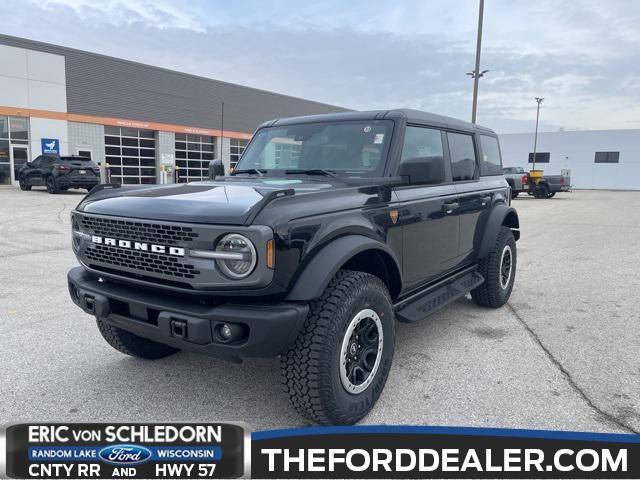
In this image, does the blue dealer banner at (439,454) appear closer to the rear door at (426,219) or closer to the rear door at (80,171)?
the rear door at (426,219)

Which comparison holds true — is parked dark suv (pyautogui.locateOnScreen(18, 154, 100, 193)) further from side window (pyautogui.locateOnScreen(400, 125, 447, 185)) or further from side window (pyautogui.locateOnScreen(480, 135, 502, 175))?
side window (pyautogui.locateOnScreen(400, 125, 447, 185))

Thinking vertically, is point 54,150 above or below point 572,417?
Result: above

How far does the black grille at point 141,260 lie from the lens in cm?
248

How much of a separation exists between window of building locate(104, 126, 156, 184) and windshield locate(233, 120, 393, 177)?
25.9 meters

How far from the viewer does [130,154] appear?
2919 centimetres

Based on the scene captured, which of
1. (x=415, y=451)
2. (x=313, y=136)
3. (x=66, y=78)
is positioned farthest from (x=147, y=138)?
(x=415, y=451)

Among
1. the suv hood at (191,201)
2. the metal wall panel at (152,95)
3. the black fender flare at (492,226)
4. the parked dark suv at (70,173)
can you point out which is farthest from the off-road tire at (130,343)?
the metal wall panel at (152,95)

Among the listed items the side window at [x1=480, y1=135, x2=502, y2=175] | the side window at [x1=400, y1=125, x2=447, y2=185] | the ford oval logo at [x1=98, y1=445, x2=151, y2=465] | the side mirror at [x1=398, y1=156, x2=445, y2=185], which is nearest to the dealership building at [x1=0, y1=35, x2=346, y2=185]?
the side window at [x1=480, y1=135, x2=502, y2=175]

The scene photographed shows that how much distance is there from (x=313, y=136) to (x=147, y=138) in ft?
95.5

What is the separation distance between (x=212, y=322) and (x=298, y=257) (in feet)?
1.77

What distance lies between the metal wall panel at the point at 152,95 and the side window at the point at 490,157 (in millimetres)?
25992

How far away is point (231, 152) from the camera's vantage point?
35562 millimetres

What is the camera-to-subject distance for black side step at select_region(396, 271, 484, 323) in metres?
3.45

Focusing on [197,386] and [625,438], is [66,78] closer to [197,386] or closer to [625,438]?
[197,386]
